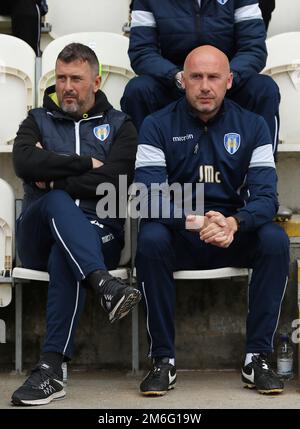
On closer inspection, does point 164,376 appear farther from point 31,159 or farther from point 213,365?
point 31,159

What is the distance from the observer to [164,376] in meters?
3.94

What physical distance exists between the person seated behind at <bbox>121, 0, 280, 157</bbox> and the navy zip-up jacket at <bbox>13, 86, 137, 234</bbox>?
217 mm

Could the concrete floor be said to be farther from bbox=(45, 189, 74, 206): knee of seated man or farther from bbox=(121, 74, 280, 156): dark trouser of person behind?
bbox=(121, 74, 280, 156): dark trouser of person behind

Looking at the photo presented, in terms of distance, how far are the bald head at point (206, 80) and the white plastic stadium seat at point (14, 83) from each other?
95cm

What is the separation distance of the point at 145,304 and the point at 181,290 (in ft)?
1.73

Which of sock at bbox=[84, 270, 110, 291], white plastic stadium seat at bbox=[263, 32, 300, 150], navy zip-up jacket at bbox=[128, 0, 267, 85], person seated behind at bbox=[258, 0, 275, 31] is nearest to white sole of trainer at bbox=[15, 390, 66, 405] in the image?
sock at bbox=[84, 270, 110, 291]

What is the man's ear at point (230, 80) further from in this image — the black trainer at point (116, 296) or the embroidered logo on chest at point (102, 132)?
the black trainer at point (116, 296)

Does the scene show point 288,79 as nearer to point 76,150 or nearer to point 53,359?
point 76,150

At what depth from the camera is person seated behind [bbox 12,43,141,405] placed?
3801 mm

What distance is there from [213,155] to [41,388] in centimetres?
117

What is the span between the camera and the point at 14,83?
484cm

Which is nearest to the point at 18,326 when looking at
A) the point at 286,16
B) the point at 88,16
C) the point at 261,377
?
the point at 261,377

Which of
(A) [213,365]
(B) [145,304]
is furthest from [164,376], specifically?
(A) [213,365]

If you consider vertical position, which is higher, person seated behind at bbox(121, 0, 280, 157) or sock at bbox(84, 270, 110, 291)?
person seated behind at bbox(121, 0, 280, 157)
